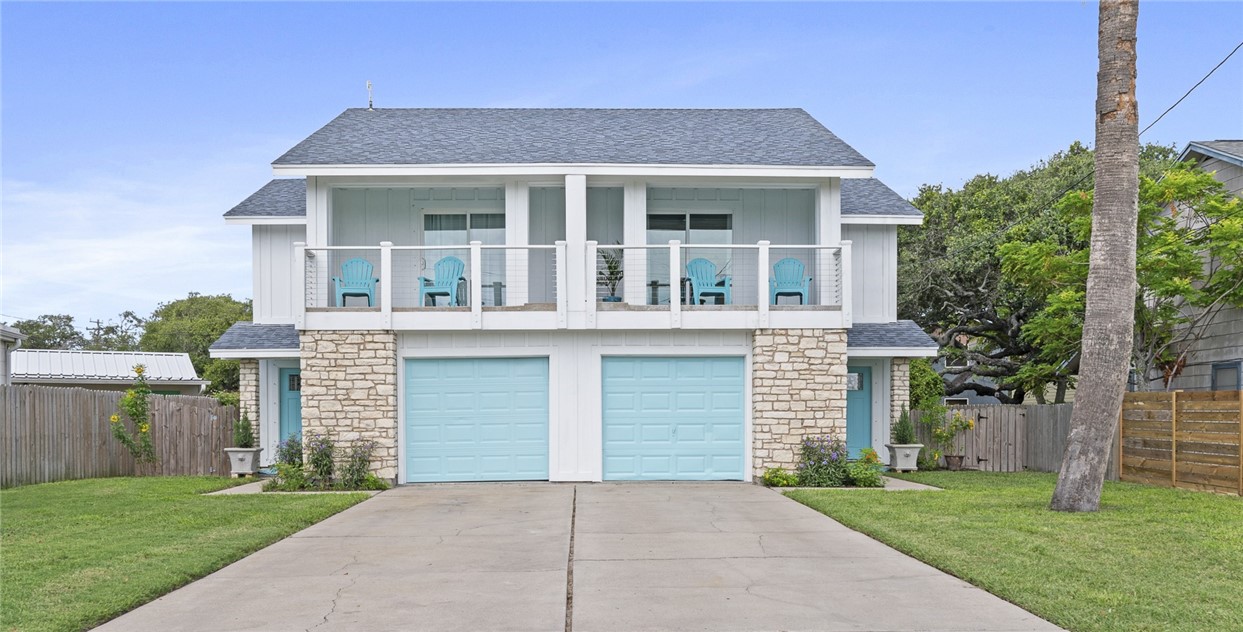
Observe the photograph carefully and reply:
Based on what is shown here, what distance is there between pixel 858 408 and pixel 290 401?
34.2ft

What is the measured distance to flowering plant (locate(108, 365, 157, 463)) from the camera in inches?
716

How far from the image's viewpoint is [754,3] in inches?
787

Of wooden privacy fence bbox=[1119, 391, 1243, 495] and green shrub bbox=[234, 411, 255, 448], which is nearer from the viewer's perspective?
wooden privacy fence bbox=[1119, 391, 1243, 495]

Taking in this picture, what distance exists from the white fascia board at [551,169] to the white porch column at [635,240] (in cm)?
73

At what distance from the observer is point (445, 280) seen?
16844 mm

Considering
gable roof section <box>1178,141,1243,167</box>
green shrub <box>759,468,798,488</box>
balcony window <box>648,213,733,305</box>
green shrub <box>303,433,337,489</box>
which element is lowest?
green shrub <box>759,468,798,488</box>

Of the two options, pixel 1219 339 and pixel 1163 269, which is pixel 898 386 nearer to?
pixel 1163 269

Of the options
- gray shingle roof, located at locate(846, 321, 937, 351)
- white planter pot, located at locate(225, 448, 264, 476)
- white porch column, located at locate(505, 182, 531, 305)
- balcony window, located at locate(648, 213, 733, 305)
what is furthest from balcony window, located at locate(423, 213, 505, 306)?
gray shingle roof, located at locate(846, 321, 937, 351)

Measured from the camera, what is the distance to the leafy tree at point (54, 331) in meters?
58.0

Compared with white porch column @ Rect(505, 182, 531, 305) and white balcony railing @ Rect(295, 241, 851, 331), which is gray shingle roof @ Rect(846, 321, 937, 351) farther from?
white porch column @ Rect(505, 182, 531, 305)

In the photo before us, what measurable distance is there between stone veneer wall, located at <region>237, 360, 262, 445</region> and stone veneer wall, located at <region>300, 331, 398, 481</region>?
281cm

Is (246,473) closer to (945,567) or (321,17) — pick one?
(321,17)

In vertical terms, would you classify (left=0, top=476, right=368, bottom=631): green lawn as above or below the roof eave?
below

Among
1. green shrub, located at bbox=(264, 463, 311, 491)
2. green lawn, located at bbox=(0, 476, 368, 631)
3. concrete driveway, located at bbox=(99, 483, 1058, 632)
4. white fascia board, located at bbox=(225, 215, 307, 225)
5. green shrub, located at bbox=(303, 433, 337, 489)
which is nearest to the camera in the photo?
concrete driveway, located at bbox=(99, 483, 1058, 632)
